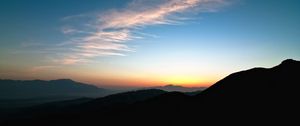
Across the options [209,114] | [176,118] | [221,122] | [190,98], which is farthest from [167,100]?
[221,122]

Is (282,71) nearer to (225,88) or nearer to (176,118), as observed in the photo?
(225,88)

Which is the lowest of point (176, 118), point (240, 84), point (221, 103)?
point (176, 118)

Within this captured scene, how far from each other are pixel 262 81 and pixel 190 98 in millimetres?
19574

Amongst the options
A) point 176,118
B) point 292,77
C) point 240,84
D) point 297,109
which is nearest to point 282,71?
point 292,77

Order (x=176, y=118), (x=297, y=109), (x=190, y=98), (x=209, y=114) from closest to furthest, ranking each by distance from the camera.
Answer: (x=297, y=109)
(x=209, y=114)
(x=176, y=118)
(x=190, y=98)

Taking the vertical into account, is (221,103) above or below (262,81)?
below

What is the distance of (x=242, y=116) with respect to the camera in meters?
48.4

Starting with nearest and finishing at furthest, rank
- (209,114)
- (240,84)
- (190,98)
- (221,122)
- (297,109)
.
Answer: (297,109)
(221,122)
(209,114)
(240,84)
(190,98)

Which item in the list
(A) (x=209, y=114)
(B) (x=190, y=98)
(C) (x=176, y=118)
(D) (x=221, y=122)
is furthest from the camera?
(B) (x=190, y=98)

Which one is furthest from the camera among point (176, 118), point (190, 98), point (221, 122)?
point (190, 98)

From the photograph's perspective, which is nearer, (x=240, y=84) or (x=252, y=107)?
(x=252, y=107)

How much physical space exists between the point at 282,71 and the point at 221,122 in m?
24.2

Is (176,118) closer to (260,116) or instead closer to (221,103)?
(221,103)

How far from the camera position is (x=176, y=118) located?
187 feet
